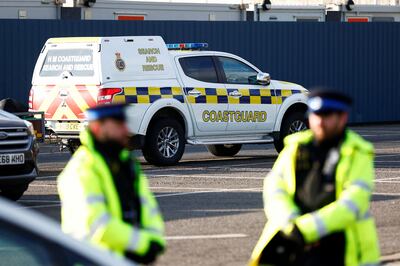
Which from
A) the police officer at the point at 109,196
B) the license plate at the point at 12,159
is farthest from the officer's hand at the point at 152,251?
the license plate at the point at 12,159

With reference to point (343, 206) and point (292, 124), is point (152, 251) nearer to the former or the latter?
→ point (343, 206)

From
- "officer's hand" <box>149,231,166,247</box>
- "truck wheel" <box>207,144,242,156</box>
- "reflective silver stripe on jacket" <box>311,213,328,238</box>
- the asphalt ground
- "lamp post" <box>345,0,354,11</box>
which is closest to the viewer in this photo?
"officer's hand" <box>149,231,166,247</box>

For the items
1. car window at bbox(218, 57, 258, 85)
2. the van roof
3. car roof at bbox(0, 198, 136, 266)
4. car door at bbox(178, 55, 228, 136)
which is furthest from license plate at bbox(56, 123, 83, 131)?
car roof at bbox(0, 198, 136, 266)

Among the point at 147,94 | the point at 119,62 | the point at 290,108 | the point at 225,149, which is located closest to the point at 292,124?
the point at 290,108

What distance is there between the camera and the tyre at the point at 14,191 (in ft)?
43.4

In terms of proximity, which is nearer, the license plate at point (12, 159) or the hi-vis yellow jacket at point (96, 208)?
the hi-vis yellow jacket at point (96, 208)

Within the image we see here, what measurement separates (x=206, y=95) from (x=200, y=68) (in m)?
0.47

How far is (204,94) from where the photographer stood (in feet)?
58.4

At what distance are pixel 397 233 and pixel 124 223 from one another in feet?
21.2

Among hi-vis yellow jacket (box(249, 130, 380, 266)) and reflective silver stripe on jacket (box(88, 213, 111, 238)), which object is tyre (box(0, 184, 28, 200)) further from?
reflective silver stripe on jacket (box(88, 213, 111, 238))

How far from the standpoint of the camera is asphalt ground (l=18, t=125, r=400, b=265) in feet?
33.1

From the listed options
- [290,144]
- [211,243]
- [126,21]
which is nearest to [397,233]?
[211,243]

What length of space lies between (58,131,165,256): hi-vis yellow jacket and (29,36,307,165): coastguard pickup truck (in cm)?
1152

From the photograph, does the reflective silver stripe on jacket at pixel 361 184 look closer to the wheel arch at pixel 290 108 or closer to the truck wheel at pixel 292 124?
the wheel arch at pixel 290 108
